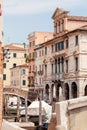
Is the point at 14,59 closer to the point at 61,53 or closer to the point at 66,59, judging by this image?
the point at 61,53

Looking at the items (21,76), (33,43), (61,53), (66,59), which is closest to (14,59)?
(21,76)

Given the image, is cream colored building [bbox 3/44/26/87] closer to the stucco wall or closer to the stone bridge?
the stone bridge

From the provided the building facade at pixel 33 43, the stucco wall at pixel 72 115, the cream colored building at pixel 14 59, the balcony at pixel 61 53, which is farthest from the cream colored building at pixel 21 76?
the stucco wall at pixel 72 115

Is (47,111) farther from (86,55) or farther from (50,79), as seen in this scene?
(50,79)

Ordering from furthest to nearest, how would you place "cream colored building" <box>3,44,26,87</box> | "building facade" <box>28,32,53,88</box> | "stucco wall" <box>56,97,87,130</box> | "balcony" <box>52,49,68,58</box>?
→ "cream colored building" <box>3,44,26,87</box>, "building facade" <box>28,32,53,88</box>, "balcony" <box>52,49,68,58</box>, "stucco wall" <box>56,97,87,130</box>

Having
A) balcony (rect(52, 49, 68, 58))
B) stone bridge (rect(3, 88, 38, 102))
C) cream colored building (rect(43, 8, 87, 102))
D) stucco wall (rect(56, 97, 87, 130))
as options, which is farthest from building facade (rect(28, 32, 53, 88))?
stucco wall (rect(56, 97, 87, 130))

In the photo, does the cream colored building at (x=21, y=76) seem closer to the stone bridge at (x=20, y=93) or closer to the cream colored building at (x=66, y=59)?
the stone bridge at (x=20, y=93)

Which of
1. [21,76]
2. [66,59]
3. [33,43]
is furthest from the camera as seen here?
[21,76]

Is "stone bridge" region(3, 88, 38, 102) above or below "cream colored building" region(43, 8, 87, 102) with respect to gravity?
below

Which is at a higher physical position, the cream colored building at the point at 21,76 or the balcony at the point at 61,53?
the balcony at the point at 61,53

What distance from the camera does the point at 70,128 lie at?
19.6 ft

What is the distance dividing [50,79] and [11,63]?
3007cm

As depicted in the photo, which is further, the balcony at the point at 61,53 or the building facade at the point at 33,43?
the building facade at the point at 33,43

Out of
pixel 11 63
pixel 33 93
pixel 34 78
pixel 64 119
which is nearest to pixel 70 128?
pixel 64 119
